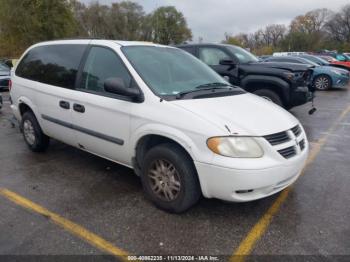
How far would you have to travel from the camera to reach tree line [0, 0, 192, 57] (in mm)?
23812

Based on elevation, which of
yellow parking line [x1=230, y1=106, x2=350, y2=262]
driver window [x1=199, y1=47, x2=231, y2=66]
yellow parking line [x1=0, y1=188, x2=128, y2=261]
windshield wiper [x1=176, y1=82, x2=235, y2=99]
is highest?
driver window [x1=199, y1=47, x2=231, y2=66]

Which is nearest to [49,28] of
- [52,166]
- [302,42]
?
[52,166]

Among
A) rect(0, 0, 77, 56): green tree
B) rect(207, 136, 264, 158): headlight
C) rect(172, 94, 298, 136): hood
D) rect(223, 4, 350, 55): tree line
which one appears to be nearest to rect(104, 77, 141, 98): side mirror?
rect(172, 94, 298, 136): hood

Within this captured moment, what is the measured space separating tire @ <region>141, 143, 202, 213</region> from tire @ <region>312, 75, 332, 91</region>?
480 inches

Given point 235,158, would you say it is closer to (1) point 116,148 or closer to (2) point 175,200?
(2) point 175,200

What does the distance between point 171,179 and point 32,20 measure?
2496 cm

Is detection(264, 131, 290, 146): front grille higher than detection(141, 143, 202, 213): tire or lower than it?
higher

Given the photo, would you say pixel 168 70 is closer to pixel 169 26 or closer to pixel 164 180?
pixel 164 180

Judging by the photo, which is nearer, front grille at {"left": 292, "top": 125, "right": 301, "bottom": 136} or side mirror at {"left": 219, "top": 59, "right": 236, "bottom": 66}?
front grille at {"left": 292, "top": 125, "right": 301, "bottom": 136}

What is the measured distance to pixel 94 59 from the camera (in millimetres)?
3900

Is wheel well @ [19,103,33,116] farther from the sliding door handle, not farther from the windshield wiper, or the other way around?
the windshield wiper

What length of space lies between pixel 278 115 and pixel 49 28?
25043 millimetres

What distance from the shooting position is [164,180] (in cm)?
317

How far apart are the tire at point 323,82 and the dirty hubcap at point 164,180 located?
12.2 metres
